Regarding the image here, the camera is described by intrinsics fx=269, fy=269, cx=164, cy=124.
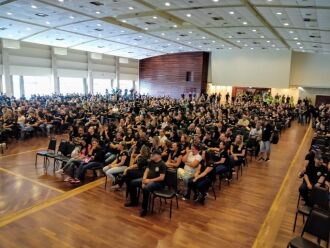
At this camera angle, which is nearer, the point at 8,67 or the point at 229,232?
the point at 229,232

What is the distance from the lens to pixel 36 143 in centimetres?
1014

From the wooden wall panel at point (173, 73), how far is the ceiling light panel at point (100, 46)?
7.00m

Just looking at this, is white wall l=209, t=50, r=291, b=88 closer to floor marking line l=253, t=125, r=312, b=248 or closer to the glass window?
the glass window

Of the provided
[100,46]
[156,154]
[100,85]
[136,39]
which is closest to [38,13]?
[136,39]

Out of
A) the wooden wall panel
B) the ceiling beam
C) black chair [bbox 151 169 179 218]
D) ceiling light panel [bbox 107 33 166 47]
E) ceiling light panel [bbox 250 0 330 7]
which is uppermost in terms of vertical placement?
ceiling light panel [bbox 107 33 166 47]

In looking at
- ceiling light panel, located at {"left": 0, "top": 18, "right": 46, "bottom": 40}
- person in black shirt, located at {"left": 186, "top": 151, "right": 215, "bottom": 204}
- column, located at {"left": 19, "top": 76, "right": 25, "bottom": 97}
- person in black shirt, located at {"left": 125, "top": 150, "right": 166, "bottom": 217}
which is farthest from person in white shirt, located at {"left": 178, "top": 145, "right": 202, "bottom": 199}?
column, located at {"left": 19, "top": 76, "right": 25, "bottom": 97}

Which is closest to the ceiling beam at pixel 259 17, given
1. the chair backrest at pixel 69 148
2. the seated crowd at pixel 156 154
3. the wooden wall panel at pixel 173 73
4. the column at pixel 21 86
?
the seated crowd at pixel 156 154

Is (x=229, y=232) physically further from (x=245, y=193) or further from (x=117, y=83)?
(x=117, y=83)

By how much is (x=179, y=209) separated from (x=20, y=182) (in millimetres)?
3694

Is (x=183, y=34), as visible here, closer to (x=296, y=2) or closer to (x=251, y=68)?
(x=296, y=2)

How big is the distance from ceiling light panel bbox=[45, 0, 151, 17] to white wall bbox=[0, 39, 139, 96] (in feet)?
32.6

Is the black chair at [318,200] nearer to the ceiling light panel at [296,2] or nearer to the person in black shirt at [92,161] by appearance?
the person in black shirt at [92,161]

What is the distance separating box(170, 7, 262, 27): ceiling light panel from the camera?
1204 centimetres

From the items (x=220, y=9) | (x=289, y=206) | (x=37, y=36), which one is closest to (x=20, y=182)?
(x=289, y=206)
